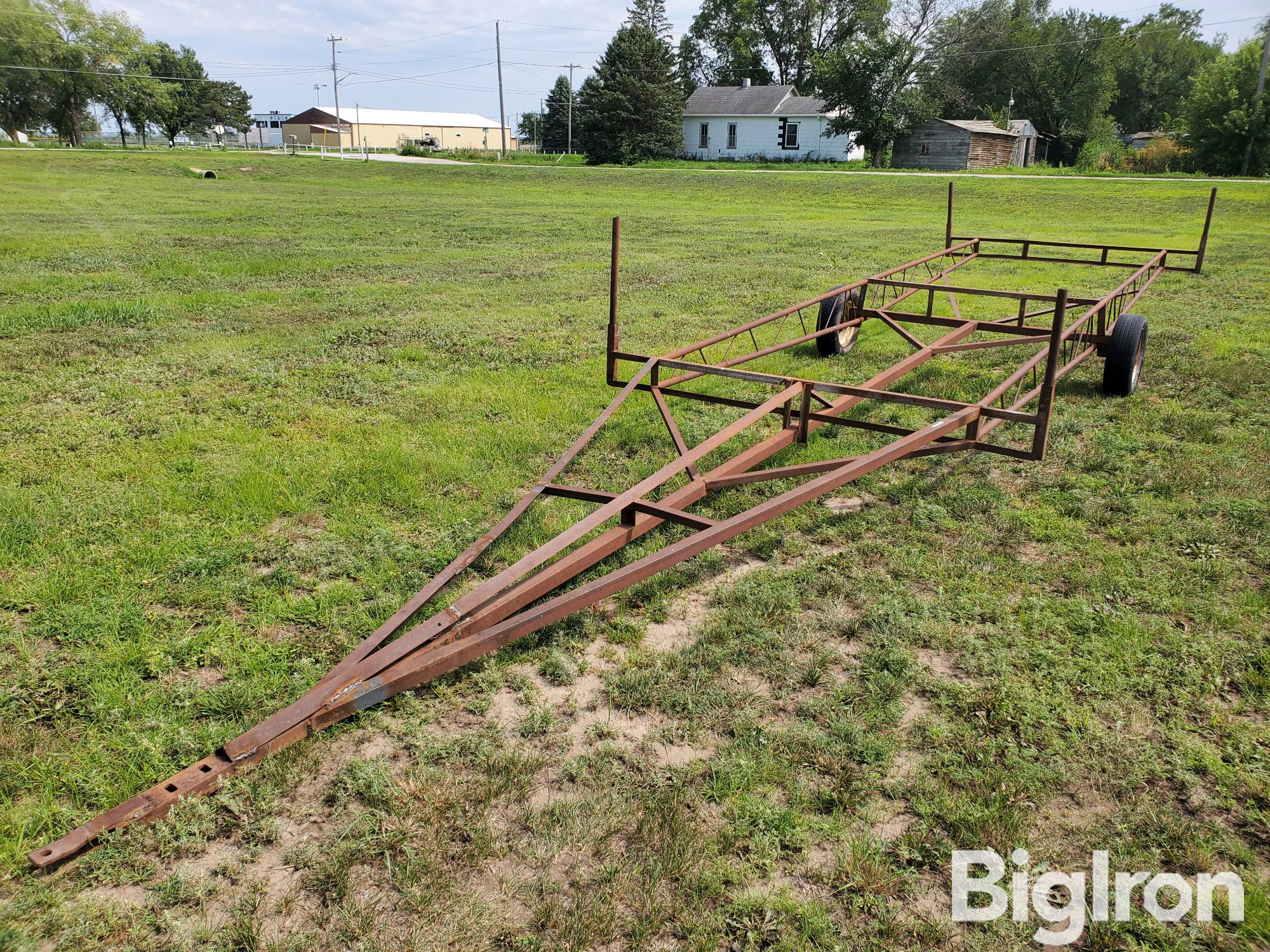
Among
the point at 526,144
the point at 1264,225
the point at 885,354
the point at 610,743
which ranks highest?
the point at 526,144

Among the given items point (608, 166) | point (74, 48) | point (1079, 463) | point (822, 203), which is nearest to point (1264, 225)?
point (822, 203)

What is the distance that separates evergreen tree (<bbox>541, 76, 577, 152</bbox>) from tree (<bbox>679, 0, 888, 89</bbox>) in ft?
45.8

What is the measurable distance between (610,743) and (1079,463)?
14.3 feet

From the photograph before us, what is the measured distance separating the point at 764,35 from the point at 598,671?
92.1 metres

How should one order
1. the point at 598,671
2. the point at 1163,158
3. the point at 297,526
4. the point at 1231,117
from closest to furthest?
the point at 598,671 < the point at 297,526 < the point at 1231,117 < the point at 1163,158

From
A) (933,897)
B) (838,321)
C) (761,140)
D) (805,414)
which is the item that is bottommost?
(933,897)

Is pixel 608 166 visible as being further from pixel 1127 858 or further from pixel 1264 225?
pixel 1127 858

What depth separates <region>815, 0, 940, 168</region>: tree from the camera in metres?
50.2

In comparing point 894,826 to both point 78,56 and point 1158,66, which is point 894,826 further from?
point 1158,66

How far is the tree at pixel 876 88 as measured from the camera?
5025 centimetres

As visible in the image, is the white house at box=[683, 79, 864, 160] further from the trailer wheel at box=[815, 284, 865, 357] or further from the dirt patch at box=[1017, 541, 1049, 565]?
the dirt patch at box=[1017, 541, 1049, 565]

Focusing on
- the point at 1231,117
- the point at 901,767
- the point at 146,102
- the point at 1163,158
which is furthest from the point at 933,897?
the point at 146,102

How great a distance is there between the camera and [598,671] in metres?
3.58

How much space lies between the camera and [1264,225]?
68.3 ft
